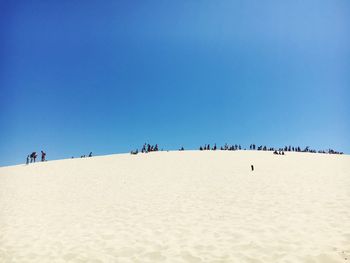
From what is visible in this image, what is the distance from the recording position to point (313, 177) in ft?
88.4

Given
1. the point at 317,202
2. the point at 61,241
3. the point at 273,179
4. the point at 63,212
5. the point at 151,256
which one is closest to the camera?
the point at 151,256

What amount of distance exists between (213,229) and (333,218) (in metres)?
5.36

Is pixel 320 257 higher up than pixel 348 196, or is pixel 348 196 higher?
pixel 348 196

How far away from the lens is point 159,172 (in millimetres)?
34281

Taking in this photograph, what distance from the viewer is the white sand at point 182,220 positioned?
10.4 meters

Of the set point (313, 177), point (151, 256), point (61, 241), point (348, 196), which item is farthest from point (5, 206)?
point (313, 177)

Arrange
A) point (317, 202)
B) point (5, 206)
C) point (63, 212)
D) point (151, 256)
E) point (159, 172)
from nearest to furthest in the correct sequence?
point (151, 256) → point (317, 202) → point (63, 212) → point (5, 206) → point (159, 172)

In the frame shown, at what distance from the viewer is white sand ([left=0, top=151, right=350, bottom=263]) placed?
10.4 meters

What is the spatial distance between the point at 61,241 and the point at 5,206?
10403 mm

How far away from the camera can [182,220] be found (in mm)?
14766

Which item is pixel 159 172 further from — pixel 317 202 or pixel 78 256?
pixel 78 256

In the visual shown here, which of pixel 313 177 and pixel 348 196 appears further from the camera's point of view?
pixel 313 177

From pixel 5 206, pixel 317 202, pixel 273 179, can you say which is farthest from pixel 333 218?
pixel 5 206

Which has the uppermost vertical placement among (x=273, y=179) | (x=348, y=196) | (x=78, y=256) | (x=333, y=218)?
(x=273, y=179)
